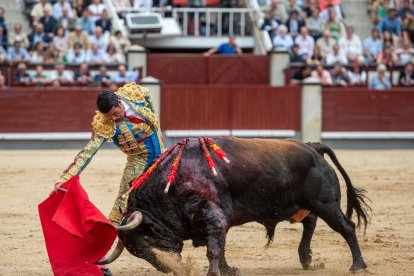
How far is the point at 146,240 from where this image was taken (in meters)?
5.62

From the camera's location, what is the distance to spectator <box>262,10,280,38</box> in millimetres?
16969

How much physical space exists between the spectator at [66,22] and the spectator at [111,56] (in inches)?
30.4

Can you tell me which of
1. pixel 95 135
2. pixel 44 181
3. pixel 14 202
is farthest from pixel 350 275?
pixel 44 181

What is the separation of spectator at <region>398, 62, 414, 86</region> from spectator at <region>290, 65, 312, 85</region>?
4.93 feet

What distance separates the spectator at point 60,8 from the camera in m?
15.9

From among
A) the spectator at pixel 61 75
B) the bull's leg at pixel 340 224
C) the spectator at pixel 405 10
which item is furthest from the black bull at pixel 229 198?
the spectator at pixel 405 10

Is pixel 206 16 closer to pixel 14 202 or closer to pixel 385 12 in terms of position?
pixel 385 12

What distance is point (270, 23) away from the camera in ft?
55.9

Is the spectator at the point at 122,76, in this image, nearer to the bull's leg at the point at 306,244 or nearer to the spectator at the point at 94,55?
the spectator at the point at 94,55

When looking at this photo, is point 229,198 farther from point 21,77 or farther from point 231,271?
point 21,77

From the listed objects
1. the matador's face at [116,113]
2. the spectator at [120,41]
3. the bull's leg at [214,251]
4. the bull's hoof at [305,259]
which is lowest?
the bull's hoof at [305,259]

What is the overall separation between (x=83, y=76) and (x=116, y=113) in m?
9.12

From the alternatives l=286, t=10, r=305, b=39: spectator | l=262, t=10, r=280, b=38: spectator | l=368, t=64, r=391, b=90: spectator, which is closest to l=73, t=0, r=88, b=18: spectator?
l=262, t=10, r=280, b=38: spectator

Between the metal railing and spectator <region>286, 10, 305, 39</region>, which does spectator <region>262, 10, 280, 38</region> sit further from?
the metal railing
